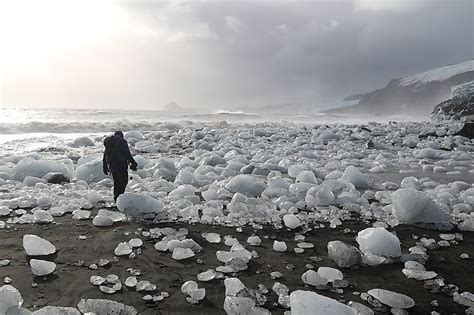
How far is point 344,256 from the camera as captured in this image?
127 inches

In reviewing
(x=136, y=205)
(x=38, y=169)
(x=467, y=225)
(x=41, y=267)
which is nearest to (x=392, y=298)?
(x=467, y=225)

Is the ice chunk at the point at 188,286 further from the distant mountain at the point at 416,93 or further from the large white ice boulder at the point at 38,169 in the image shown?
the distant mountain at the point at 416,93

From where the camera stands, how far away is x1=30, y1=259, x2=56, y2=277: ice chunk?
9.54ft

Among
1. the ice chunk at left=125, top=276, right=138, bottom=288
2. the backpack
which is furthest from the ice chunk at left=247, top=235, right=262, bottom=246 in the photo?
the backpack

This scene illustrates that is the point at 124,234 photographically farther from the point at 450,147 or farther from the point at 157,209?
the point at 450,147

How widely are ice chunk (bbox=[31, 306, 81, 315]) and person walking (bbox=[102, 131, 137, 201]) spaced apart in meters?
2.83

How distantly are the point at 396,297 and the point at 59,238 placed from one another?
320cm

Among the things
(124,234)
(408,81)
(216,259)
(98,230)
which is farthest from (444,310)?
(408,81)

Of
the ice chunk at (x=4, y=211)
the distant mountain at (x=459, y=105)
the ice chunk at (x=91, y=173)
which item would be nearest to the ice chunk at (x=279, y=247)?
the ice chunk at (x=4, y=211)

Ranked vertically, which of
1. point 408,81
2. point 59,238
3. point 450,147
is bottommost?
point 59,238

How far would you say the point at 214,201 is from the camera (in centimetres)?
514

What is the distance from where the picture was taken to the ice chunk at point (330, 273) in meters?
2.93

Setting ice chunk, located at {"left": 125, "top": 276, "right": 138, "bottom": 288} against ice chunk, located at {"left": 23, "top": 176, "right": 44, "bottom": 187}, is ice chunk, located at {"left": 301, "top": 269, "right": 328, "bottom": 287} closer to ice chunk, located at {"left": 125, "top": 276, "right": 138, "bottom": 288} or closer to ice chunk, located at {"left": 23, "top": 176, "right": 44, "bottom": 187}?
ice chunk, located at {"left": 125, "top": 276, "right": 138, "bottom": 288}

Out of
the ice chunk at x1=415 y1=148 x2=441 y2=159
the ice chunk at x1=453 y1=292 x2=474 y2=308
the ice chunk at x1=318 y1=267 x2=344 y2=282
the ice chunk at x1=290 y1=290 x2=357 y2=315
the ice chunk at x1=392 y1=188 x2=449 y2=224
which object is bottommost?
the ice chunk at x1=318 y1=267 x2=344 y2=282
